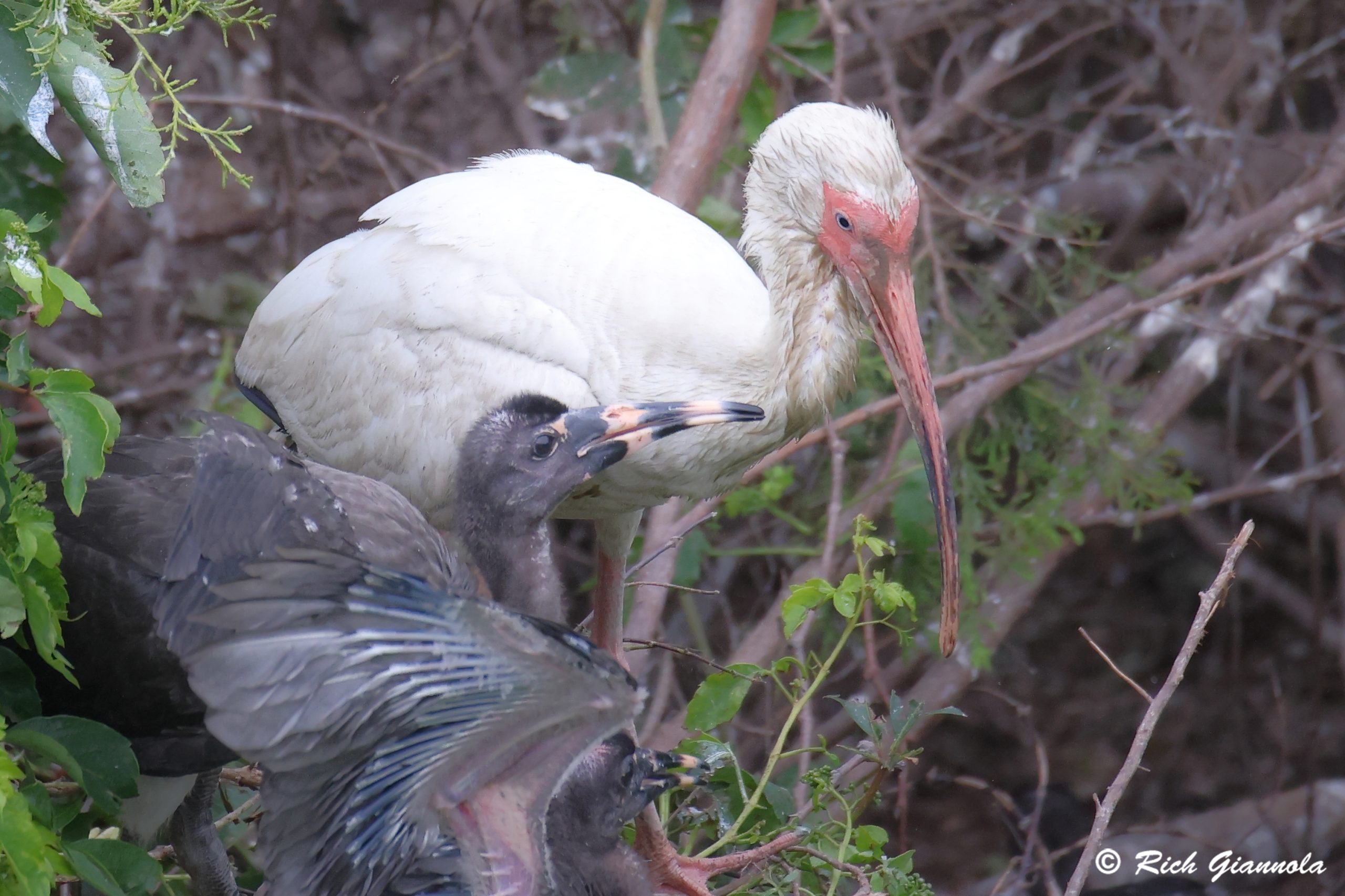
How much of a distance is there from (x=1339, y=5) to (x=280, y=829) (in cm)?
426

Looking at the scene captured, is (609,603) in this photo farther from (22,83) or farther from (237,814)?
(22,83)

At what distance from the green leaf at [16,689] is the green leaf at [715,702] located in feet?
3.44

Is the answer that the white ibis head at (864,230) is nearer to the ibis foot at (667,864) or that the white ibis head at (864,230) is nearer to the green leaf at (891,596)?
the green leaf at (891,596)

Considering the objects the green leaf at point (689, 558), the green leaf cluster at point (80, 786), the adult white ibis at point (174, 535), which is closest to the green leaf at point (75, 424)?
the green leaf cluster at point (80, 786)

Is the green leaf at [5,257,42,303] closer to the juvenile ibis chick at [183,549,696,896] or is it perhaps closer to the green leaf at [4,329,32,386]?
the green leaf at [4,329,32,386]

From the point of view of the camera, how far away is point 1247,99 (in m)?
4.74

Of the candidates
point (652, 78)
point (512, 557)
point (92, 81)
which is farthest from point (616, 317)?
point (652, 78)

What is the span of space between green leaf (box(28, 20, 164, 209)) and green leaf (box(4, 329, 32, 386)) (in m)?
0.25

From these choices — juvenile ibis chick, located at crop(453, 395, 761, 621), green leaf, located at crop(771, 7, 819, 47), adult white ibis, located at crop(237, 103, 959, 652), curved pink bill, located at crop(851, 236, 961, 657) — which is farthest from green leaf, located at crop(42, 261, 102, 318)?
green leaf, located at crop(771, 7, 819, 47)

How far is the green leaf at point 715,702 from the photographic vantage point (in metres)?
2.65

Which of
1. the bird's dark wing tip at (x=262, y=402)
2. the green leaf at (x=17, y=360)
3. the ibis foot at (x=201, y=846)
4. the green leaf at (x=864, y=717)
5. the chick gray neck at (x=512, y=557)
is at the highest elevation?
the green leaf at (x=17, y=360)

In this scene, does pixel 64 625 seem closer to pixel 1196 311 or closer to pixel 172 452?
pixel 172 452

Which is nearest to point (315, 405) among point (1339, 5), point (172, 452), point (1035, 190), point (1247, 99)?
point (172, 452)

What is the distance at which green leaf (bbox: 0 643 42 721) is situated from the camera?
212 cm
